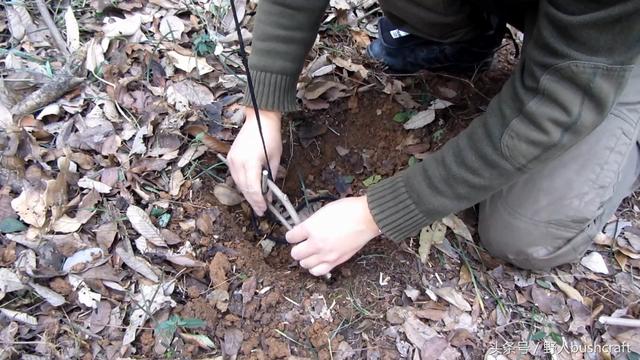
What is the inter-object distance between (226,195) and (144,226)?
9.0 inches

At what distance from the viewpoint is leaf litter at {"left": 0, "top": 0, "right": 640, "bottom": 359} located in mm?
1335

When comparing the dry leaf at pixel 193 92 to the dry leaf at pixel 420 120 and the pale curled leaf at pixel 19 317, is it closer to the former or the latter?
the dry leaf at pixel 420 120

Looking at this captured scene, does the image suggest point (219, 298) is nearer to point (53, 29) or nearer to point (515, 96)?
point (515, 96)

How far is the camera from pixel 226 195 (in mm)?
1536

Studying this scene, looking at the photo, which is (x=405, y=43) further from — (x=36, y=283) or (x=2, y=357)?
(x=2, y=357)

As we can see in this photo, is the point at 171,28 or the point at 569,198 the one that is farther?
the point at 171,28

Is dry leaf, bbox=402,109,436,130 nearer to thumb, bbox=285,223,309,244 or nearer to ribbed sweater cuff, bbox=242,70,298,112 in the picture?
ribbed sweater cuff, bbox=242,70,298,112

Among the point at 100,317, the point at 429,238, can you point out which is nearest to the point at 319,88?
the point at 429,238

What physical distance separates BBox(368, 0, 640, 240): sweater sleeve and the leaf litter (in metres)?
0.28

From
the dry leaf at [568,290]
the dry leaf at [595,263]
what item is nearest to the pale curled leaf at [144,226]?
the dry leaf at [568,290]

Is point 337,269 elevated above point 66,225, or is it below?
below

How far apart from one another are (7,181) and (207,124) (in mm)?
543

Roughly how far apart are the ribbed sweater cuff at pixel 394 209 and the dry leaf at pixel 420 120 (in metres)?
0.47

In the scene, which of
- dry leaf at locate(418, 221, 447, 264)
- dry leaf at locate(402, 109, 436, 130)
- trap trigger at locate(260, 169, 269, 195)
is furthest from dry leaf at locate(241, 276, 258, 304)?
dry leaf at locate(402, 109, 436, 130)
